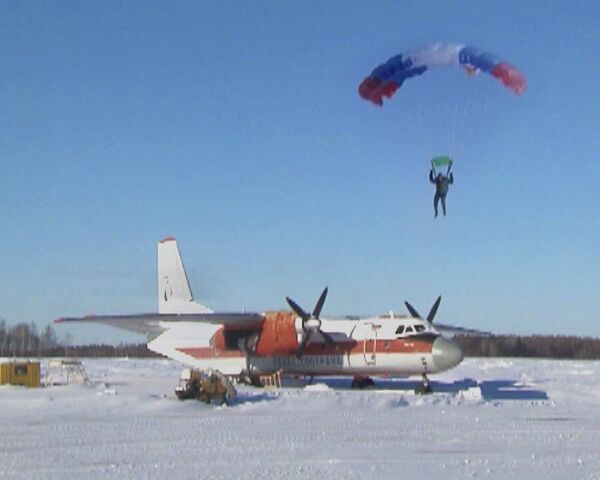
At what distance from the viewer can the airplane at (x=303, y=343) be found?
31.6 m

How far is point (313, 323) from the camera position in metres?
33.4

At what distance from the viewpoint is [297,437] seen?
17.2 metres

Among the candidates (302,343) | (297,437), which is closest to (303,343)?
(302,343)

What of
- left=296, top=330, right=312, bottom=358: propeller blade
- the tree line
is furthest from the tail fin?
the tree line

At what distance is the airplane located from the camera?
31.6 m

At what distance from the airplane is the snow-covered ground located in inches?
145

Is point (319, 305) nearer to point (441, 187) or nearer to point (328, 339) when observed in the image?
point (328, 339)

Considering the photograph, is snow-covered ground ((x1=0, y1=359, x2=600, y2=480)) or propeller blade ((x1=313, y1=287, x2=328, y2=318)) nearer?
snow-covered ground ((x1=0, y1=359, x2=600, y2=480))

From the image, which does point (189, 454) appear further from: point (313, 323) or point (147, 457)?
point (313, 323)

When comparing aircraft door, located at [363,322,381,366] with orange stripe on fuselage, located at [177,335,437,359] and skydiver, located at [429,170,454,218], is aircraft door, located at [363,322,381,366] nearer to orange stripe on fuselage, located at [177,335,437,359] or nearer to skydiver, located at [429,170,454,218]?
orange stripe on fuselage, located at [177,335,437,359]

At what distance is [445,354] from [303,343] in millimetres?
6132

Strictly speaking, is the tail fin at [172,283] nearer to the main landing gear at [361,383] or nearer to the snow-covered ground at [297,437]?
the main landing gear at [361,383]

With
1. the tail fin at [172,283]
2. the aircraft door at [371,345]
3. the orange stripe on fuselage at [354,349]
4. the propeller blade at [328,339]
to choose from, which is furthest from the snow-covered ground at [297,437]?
the tail fin at [172,283]

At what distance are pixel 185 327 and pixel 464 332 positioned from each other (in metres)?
12.6
